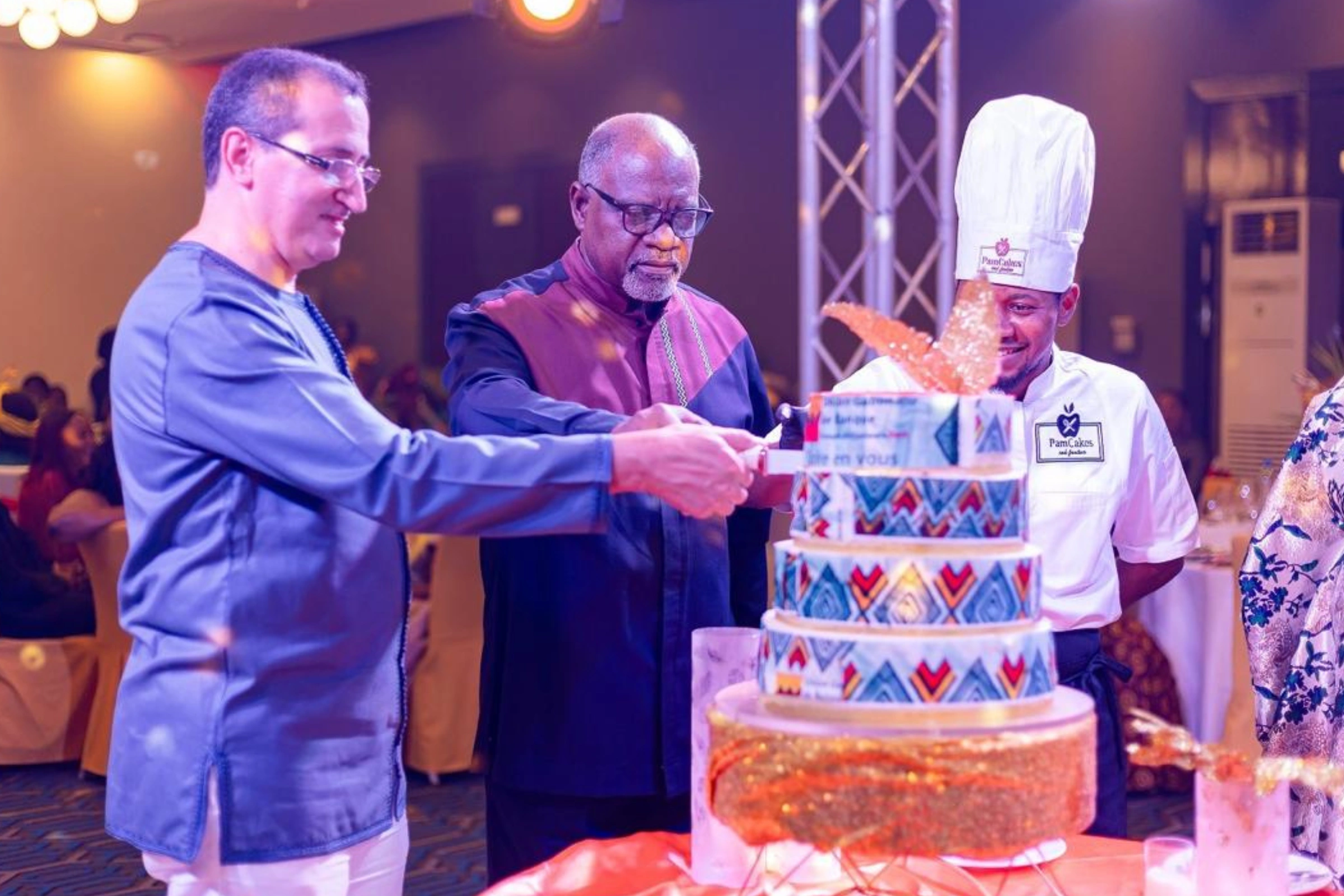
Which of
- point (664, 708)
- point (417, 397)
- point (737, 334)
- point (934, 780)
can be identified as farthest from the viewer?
point (417, 397)

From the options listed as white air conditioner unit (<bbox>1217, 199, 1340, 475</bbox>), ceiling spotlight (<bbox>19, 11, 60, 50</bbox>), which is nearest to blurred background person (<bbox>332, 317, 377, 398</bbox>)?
ceiling spotlight (<bbox>19, 11, 60, 50</bbox>)

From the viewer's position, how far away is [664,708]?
207cm

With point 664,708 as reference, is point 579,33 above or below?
above

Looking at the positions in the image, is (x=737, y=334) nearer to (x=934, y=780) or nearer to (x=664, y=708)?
(x=664, y=708)

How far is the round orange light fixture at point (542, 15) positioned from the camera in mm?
6133

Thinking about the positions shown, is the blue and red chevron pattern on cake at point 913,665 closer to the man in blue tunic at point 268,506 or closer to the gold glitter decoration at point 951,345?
the gold glitter decoration at point 951,345

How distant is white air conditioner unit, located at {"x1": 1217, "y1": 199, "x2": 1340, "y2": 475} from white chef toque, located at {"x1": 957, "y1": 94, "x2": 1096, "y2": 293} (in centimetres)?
585

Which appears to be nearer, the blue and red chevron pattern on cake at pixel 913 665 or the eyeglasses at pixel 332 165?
the blue and red chevron pattern on cake at pixel 913 665

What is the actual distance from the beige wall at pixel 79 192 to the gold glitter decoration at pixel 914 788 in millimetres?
10783

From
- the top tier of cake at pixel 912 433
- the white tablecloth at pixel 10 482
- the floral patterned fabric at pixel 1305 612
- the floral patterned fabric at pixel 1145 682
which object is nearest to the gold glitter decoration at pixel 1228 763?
the top tier of cake at pixel 912 433

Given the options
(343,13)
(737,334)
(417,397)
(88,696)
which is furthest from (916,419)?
(343,13)

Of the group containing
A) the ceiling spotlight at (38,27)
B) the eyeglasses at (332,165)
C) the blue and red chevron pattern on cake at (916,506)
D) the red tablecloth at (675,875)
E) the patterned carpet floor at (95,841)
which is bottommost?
the patterned carpet floor at (95,841)

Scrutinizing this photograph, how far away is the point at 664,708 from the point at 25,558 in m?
4.08

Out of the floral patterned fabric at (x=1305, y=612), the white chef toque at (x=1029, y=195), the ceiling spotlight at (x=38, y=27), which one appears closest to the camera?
the floral patterned fabric at (x=1305, y=612)
